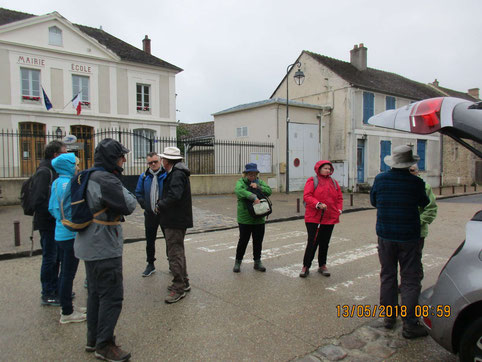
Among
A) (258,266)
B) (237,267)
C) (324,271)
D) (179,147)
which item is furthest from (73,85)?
(324,271)

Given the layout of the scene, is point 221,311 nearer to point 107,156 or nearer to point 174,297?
point 174,297

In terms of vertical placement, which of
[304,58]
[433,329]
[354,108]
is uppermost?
[304,58]

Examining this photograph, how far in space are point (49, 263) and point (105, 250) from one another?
5.64 ft

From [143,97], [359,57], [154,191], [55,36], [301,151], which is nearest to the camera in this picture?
[154,191]

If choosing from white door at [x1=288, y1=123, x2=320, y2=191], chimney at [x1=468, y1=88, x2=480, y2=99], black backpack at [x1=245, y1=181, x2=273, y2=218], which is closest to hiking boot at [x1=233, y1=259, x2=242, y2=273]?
black backpack at [x1=245, y1=181, x2=273, y2=218]

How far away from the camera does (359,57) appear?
2400 centimetres

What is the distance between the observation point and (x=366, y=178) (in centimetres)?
2155

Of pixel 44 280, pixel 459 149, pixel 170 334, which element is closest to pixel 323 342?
pixel 170 334

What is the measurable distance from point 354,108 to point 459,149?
1199cm

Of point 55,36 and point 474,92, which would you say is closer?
point 55,36

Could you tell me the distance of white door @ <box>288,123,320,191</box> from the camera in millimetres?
19094

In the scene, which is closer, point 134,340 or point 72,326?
point 134,340

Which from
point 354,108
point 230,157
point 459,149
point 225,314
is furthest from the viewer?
point 459,149

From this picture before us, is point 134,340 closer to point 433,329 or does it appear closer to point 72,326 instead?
point 72,326
